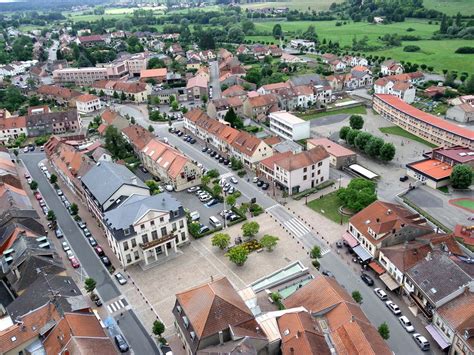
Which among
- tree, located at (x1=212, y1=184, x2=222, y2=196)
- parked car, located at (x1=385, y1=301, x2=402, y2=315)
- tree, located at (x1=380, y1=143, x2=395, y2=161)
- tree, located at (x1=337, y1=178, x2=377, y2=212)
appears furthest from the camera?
tree, located at (x1=380, y1=143, x2=395, y2=161)

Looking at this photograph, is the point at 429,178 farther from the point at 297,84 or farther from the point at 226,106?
the point at 297,84

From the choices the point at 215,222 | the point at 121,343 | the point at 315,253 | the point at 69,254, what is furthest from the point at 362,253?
the point at 69,254

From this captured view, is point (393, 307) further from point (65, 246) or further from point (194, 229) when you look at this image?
point (65, 246)

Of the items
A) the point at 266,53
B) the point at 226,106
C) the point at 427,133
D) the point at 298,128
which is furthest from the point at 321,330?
the point at 266,53

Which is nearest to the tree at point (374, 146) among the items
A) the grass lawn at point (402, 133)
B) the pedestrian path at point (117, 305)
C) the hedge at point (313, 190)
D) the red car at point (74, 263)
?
the hedge at point (313, 190)

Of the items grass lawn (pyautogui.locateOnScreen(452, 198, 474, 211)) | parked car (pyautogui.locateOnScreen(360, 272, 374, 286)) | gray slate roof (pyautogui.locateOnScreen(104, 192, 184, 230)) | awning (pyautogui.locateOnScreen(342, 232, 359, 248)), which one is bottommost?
grass lawn (pyautogui.locateOnScreen(452, 198, 474, 211))

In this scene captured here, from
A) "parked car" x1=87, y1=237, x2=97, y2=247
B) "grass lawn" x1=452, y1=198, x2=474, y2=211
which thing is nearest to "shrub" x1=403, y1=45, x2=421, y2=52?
"grass lawn" x1=452, y1=198, x2=474, y2=211

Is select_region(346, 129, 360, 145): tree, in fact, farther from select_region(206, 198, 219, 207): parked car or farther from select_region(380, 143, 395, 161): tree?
select_region(206, 198, 219, 207): parked car
